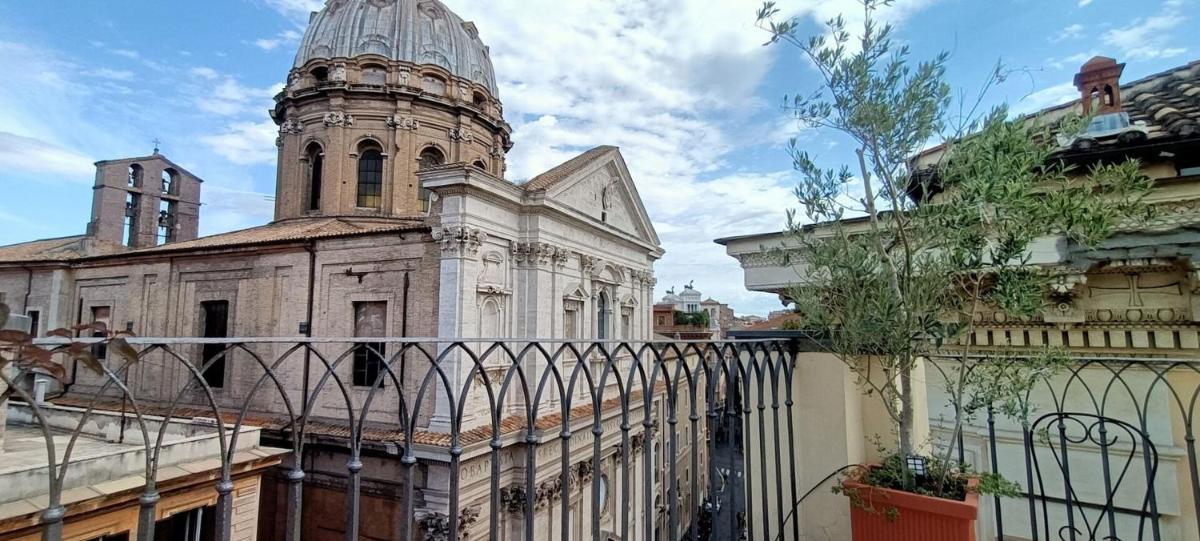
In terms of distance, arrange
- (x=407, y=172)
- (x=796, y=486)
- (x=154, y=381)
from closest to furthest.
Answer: (x=796, y=486) < (x=154, y=381) < (x=407, y=172)

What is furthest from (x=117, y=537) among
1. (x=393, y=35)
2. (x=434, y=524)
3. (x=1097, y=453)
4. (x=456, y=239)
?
(x=393, y=35)

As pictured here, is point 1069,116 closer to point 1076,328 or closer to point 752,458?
point 1076,328

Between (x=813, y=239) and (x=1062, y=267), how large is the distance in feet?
4.36

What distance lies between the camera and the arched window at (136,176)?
69.9 ft

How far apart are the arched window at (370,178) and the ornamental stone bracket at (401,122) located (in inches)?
36.7

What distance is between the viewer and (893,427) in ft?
9.73

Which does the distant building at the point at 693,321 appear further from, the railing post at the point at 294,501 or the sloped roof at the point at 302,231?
the railing post at the point at 294,501

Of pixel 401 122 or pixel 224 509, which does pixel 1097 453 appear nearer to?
pixel 224 509

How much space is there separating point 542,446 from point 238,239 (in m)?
10.2

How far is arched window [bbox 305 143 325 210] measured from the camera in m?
16.7

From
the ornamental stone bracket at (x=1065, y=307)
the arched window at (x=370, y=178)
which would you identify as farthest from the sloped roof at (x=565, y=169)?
the ornamental stone bracket at (x=1065, y=307)

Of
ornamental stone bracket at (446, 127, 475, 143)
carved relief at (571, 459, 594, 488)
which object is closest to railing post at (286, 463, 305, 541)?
carved relief at (571, 459, 594, 488)

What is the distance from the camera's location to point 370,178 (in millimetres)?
16562

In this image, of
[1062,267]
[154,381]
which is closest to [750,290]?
[1062,267]
